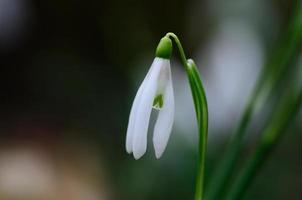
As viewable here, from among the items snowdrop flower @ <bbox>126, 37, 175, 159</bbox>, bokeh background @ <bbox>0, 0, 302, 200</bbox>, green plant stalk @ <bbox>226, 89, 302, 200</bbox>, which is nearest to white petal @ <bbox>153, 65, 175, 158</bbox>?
snowdrop flower @ <bbox>126, 37, 175, 159</bbox>

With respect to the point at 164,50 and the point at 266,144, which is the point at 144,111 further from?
the point at 266,144

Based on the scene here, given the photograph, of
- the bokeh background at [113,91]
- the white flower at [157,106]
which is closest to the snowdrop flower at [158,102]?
the white flower at [157,106]

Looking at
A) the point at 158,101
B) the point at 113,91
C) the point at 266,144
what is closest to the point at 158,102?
the point at 158,101

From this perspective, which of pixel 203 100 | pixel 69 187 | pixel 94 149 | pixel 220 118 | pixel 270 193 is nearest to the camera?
pixel 203 100

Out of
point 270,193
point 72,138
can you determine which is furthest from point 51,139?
point 270,193

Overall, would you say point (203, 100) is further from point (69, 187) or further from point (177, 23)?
point (177, 23)

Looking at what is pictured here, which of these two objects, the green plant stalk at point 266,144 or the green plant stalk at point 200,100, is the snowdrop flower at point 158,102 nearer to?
the green plant stalk at point 200,100
